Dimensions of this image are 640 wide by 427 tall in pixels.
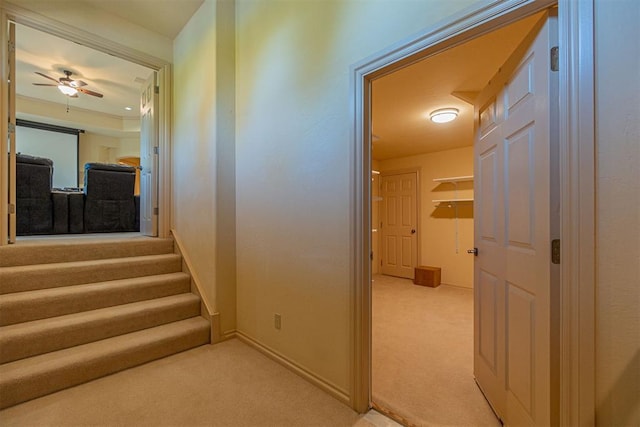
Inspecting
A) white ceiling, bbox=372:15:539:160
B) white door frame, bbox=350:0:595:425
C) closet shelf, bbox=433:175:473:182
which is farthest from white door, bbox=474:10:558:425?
closet shelf, bbox=433:175:473:182

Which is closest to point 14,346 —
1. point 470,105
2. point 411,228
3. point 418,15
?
point 418,15

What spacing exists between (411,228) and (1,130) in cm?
584

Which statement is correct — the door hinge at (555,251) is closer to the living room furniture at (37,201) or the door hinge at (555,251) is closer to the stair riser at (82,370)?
the stair riser at (82,370)

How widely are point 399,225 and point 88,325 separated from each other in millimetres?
5178

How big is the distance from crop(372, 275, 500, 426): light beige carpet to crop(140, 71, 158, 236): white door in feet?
9.94

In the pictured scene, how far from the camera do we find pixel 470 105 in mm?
3199

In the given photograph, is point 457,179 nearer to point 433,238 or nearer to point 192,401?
point 433,238

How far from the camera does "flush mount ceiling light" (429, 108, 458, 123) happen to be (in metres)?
3.36

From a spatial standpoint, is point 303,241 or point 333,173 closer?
point 333,173

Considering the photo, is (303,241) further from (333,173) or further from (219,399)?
Answer: (219,399)

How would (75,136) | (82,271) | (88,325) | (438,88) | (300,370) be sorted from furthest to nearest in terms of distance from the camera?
(75,136)
(438,88)
(82,271)
(88,325)
(300,370)

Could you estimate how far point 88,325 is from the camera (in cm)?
220

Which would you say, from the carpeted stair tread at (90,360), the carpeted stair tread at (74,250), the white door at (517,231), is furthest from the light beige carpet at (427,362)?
the carpeted stair tread at (74,250)

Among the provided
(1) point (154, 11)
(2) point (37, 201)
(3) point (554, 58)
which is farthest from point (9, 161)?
(3) point (554, 58)
